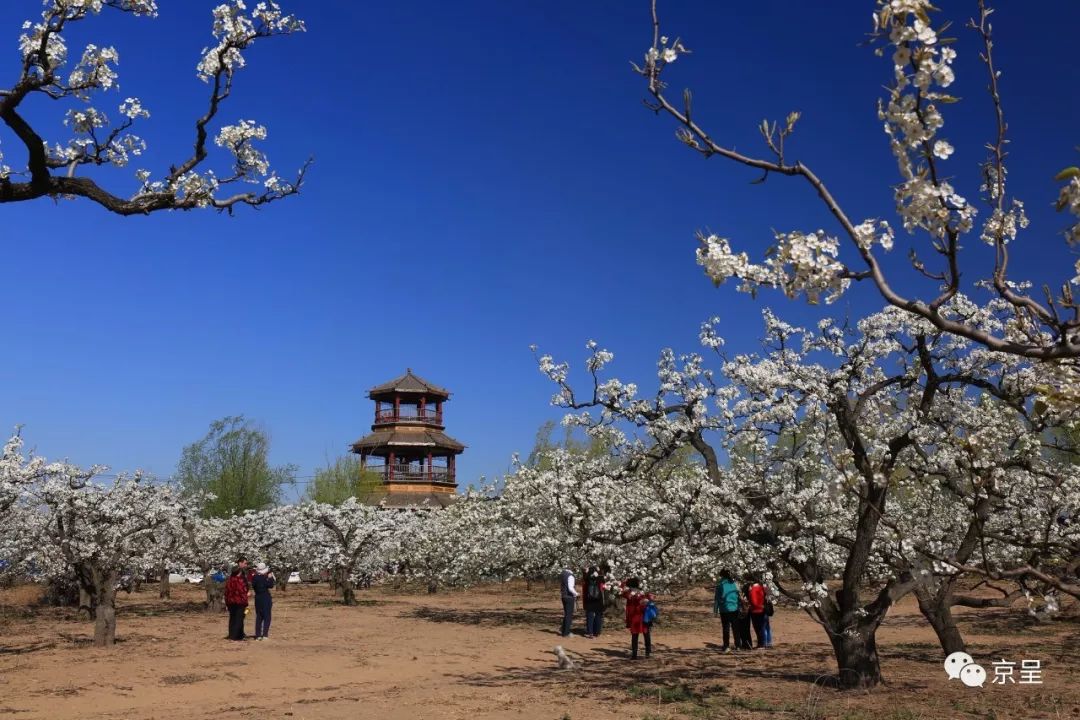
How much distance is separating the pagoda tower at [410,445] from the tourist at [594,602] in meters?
31.4

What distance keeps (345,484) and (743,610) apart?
126 ft

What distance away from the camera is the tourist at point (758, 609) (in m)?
17.1

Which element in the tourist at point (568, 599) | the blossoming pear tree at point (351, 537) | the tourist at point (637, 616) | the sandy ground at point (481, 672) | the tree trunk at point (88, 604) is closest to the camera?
the sandy ground at point (481, 672)

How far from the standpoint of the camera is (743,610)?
17.3m

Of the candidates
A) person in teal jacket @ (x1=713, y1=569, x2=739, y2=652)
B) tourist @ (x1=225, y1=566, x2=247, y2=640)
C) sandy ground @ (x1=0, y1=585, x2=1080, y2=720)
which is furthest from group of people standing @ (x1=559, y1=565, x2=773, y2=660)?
tourist @ (x1=225, y1=566, x2=247, y2=640)

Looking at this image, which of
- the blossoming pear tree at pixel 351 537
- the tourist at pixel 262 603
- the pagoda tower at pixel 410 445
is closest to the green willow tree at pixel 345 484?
the pagoda tower at pixel 410 445

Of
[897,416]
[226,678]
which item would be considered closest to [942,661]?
[897,416]

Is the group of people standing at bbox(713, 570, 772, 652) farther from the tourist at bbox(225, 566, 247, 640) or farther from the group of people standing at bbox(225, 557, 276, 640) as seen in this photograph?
the tourist at bbox(225, 566, 247, 640)

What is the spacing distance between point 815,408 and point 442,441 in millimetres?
41269

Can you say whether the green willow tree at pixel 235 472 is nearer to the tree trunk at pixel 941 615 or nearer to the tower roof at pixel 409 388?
the tower roof at pixel 409 388

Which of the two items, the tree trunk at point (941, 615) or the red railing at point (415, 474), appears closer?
the tree trunk at point (941, 615)

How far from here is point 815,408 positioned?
1276cm

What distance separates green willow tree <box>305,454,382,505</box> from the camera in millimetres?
50312

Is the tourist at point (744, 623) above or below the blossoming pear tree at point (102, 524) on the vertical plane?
below
